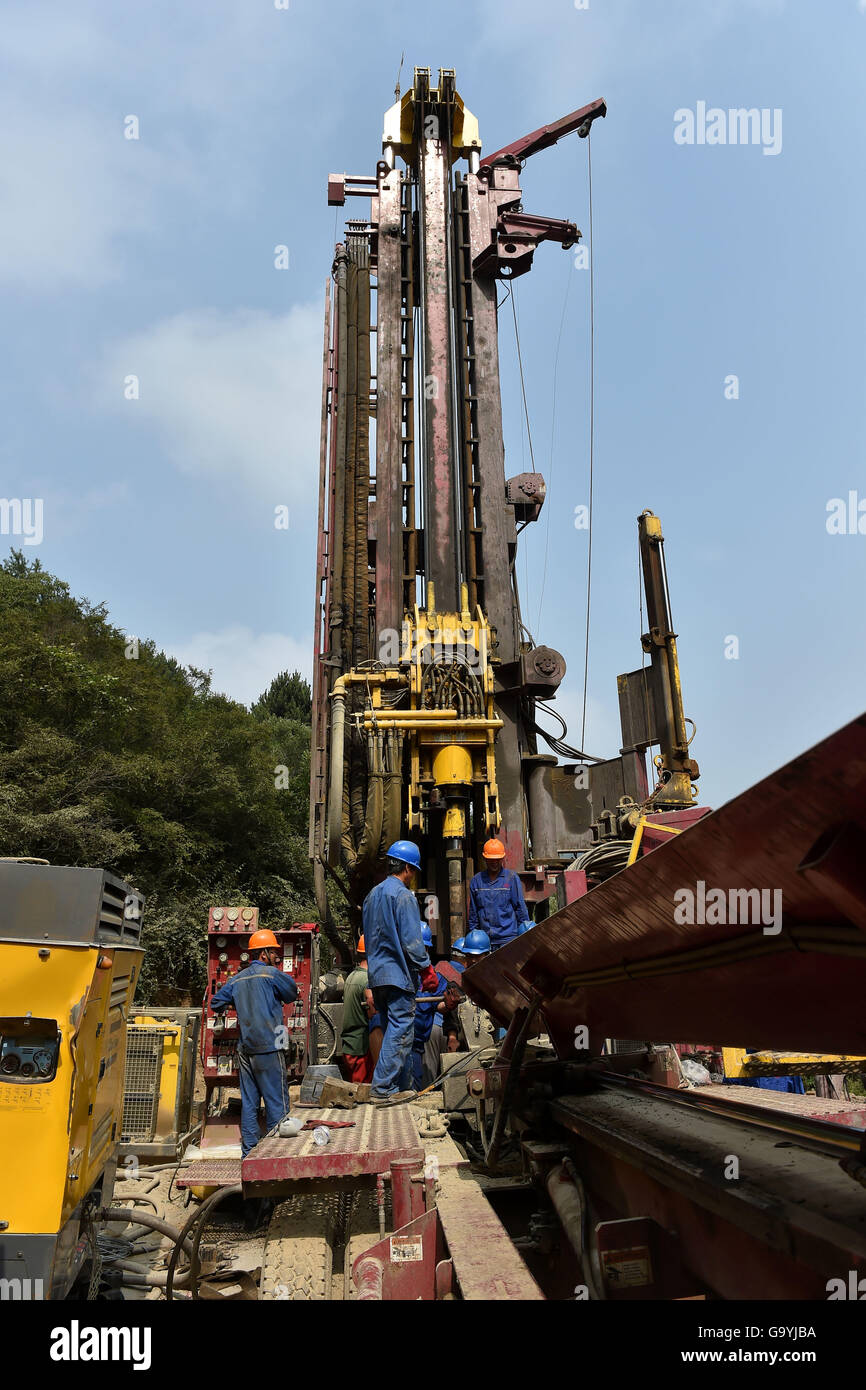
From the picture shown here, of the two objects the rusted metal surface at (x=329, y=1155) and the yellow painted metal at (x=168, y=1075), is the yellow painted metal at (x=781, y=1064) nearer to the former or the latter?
the rusted metal surface at (x=329, y=1155)

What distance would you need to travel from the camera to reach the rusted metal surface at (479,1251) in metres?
2.25

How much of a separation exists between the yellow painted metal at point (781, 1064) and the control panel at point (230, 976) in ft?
18.2

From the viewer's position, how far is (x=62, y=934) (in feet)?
12.5

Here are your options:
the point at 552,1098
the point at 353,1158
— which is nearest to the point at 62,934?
the point at 353,1158

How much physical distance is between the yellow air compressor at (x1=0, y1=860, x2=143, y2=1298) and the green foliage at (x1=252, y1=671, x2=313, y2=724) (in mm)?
40087

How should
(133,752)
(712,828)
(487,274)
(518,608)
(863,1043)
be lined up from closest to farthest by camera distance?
(712,828) → (863,1043) → (518,608) → (487,274) → (133,752)

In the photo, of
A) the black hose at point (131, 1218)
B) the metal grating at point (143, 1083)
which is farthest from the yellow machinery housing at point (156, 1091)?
the black hose at point (131, 1218)

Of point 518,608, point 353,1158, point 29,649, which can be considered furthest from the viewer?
point 29,649

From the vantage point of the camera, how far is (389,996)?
5270 millimetres

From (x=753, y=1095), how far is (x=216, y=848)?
22.6 m

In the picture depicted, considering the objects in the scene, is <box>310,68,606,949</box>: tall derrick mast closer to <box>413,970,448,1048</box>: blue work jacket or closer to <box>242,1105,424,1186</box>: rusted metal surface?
<box>413,970,448,1048</box>: blue work jacket

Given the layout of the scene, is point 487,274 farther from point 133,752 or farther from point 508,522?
point 133,752

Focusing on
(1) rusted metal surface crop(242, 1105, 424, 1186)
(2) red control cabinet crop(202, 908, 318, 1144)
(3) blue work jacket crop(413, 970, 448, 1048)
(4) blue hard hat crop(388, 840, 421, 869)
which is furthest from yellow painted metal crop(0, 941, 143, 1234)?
(2) red control cabinet crop(202, 908, 318, 1144)
